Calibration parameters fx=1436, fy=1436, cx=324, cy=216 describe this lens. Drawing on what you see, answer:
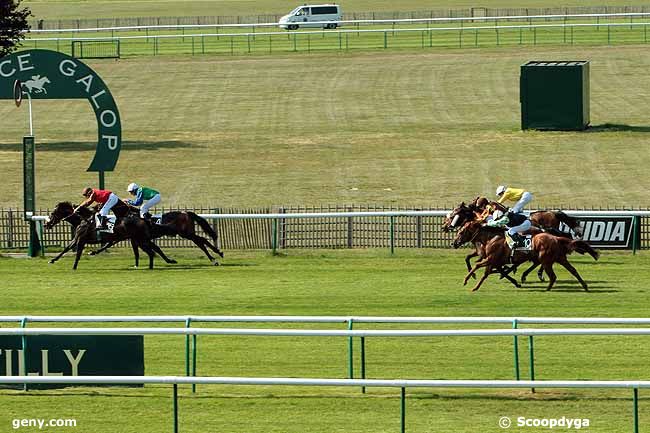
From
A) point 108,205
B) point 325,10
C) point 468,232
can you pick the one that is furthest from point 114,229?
point 325,10

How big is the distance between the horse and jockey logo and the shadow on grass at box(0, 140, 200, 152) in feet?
44.8

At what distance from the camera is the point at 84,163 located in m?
39.5

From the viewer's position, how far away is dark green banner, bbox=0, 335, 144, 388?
1472 cm

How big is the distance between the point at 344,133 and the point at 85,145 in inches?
307

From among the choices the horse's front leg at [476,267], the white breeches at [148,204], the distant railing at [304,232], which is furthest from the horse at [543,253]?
the white breeches at [148,204]

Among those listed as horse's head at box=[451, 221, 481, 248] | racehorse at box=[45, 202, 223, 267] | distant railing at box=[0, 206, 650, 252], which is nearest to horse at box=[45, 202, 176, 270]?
racehorse at box=[45, 202, 223, 267]

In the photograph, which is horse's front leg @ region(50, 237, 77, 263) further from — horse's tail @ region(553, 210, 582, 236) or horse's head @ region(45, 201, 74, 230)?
horse's tail @ region(553, 210, 582, 236)

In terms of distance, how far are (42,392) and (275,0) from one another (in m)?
81.7

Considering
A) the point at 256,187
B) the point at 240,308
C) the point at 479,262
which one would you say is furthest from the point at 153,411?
the point at 256,187

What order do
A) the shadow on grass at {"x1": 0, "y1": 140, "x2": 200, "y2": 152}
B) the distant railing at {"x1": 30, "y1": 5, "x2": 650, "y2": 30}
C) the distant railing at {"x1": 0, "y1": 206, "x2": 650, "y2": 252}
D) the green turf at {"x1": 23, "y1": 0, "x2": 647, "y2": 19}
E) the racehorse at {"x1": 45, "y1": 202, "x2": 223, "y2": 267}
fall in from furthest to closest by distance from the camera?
the green turf at {"x1": 23, "y1": 0, "x2": 647, "y2": 19} → the distant railing at {"x1": 30, "y1": 5, "x2": 650, "y2": 30} → the shadow on grass at {"x1": 0, "y1": 140, "x2": 200, "y2": 152} → the distant railing at {"x1": 0, "y1": 206, "x2": 650, "y2": 252} → the racehorse at {"x1": 45, "y1": 202, "x2": 223, "y2": 267}

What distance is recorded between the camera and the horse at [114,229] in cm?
2503

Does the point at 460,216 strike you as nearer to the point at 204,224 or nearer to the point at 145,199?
the point at 204,224

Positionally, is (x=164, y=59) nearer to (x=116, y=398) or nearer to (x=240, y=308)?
(x=240, y=308)

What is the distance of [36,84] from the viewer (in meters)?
28.2
